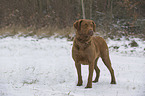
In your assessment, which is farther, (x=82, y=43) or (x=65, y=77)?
(x=65, y=77)

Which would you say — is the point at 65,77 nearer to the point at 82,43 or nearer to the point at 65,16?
the point at 82,43

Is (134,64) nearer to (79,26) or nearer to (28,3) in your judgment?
(79,26)

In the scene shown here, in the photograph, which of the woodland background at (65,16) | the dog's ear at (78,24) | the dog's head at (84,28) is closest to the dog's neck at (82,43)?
the dog's head at (84,28)

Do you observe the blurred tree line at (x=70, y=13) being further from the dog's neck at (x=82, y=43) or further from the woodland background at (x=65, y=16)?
the dog's neck at (x=82, y=43)

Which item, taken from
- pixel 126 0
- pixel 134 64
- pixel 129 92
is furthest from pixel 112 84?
pixel 126 0

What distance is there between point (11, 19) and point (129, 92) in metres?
13.3

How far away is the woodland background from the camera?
1464 centimetres

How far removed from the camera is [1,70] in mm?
6488

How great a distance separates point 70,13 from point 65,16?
55.7 inches

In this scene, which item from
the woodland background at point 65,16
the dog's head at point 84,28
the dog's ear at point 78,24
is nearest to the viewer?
the dog's head at point 84,28

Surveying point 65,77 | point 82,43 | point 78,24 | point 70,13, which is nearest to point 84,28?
point 78,24

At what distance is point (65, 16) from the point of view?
66.2ft

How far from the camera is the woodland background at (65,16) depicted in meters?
14.6

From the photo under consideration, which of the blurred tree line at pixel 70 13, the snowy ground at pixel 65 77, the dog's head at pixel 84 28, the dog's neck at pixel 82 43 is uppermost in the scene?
the blurred tree line at pixel 70 13
